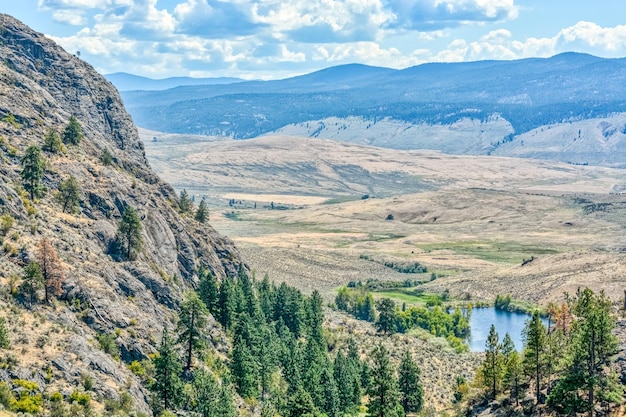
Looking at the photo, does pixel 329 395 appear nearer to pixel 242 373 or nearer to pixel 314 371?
pixel 314 371

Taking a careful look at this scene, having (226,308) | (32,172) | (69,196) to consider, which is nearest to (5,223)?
(32,172)

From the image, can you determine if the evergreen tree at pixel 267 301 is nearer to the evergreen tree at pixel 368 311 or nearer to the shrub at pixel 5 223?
the evergreen tree at pixel 368 311

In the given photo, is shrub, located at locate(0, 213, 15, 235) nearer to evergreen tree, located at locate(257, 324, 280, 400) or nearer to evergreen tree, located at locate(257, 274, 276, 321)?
evergreen tree, located at locate(257, 324, 280, 400)

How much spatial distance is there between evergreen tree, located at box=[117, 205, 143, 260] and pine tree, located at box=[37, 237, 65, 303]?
17514mm

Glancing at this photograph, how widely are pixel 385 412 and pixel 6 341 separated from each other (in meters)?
31.7

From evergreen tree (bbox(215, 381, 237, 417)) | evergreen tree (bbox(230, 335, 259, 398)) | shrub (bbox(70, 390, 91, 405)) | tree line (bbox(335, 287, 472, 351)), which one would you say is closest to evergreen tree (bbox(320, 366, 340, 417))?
evergreen tree (bbox(230, 335, 259, 398))

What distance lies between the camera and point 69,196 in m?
85.1

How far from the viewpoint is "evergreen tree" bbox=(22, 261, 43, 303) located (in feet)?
209

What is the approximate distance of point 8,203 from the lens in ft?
244

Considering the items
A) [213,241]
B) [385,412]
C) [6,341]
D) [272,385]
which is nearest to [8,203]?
[6,341]

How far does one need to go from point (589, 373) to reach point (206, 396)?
101 feet

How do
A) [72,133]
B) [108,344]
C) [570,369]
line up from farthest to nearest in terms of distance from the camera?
[72,133] → [108,344] → [570,369]

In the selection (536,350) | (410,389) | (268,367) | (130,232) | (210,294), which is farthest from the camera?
(210,294)

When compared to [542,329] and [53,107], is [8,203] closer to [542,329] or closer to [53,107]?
[53,107]
